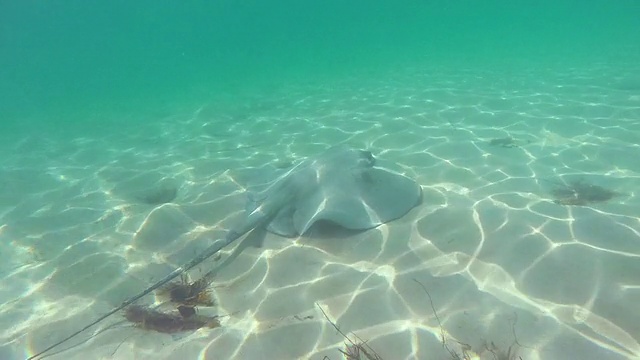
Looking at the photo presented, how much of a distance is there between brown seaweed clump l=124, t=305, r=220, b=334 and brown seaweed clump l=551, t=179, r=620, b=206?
17.7 feet

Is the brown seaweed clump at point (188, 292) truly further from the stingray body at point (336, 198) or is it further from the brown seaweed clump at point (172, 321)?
the stingray body at point (336, 198)

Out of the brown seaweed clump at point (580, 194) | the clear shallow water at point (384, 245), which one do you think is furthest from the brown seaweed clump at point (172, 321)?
the brown seaweed clump at point (580, 194)

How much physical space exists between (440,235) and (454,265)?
2.25ft

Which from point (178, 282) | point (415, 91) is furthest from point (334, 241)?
point (415, 91)

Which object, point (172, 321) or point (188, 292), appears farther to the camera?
point (188, 292)

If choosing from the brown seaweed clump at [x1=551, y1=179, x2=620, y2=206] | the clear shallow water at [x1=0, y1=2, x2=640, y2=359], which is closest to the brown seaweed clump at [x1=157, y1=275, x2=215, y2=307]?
the clear shallow water at [x1=0, y1=2, x2=640, y2=359]

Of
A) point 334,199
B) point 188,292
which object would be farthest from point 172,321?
point 334,199

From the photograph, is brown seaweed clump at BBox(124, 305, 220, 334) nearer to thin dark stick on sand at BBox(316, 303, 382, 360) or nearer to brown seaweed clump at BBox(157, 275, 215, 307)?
brown seaweed clump at BBox(157, 275, 215, 307)

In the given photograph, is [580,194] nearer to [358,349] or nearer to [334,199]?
[334,199]

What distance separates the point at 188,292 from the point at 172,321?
0.45 metres

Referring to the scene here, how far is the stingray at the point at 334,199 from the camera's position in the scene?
5355 mm

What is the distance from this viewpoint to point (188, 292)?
4578 mm

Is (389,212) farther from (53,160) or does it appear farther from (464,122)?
(53,160)

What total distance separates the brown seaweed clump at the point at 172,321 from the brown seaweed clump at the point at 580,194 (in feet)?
17.7
